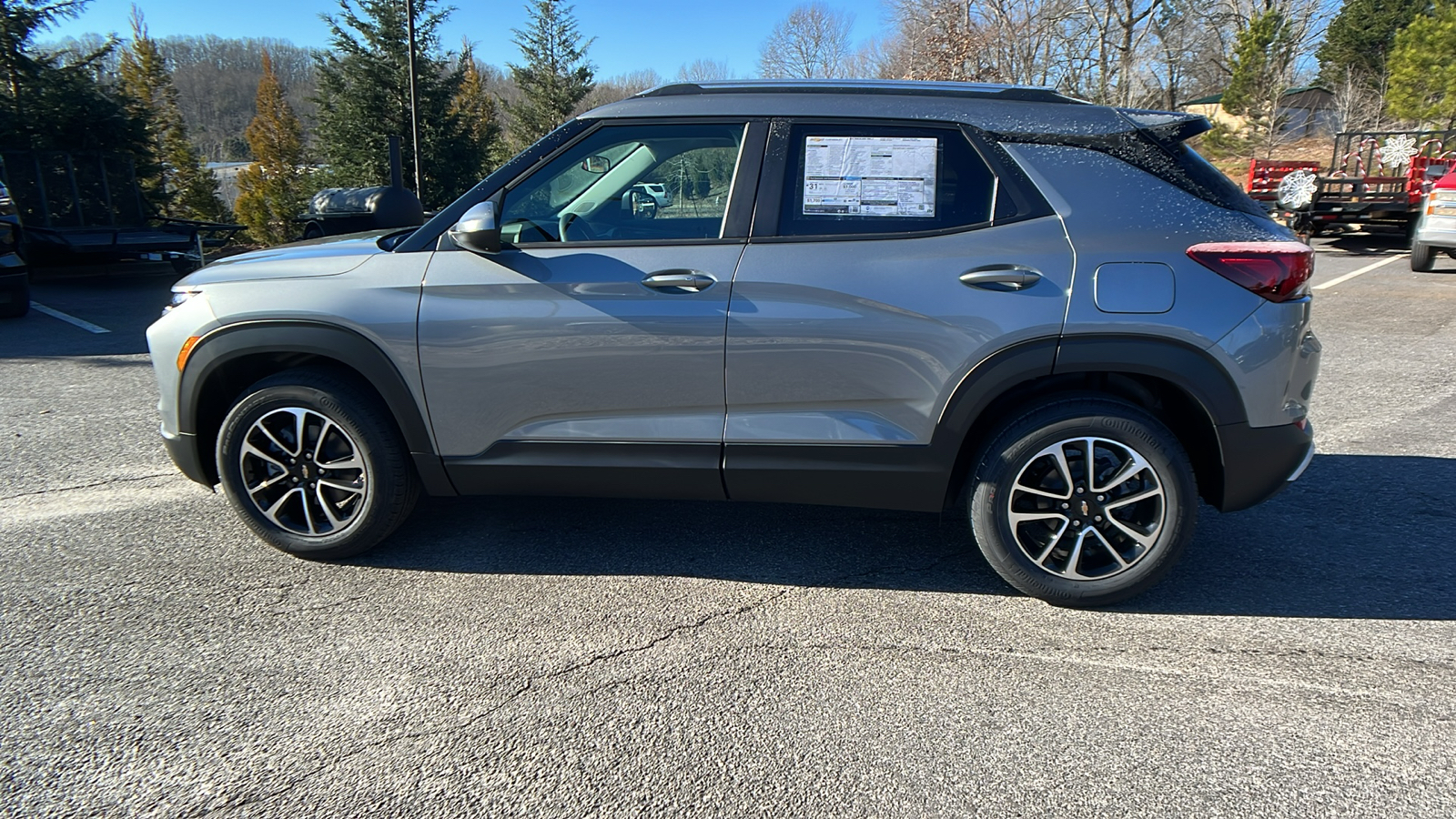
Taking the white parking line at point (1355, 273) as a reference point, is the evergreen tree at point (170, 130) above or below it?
above

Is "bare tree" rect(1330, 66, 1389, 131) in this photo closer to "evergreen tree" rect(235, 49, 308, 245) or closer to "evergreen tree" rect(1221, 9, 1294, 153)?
"evergreen tree" rect(1221, 9, 1294, 153)

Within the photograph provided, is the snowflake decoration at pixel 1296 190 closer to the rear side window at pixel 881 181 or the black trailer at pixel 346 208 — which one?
the black trailer at pixel 346 208

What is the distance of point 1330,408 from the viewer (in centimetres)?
608

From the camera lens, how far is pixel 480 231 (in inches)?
129

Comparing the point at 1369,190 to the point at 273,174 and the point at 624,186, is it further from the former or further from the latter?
the point at 273,174

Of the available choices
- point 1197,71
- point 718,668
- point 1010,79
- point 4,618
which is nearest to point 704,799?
point 718,668

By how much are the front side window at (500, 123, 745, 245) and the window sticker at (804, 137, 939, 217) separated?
325mm

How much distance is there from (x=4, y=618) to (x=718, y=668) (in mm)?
2574

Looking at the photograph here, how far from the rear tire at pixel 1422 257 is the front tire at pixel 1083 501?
1273 centimetres

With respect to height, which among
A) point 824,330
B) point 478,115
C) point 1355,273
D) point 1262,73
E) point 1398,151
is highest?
point 1262,73

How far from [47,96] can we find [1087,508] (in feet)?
57.2

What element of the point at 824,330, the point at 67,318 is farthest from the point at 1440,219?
the point at 67,318

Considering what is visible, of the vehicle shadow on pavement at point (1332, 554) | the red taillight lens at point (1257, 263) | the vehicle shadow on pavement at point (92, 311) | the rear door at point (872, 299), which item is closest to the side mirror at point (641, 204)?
the rear door at point (872, 299)

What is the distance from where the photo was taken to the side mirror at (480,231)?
327cm
